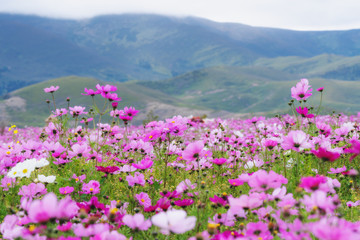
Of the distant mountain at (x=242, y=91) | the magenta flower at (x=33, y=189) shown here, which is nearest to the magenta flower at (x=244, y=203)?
the magenta flower at (x=33, y=189)

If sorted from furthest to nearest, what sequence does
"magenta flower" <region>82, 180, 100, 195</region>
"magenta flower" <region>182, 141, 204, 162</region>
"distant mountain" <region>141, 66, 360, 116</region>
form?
"distant mountain" <region>141, 66, 360, 116</region> < "magenta flower" <region>82, 180, 100, 195</region> < "magenta flower" <region>182, 141, 204, 162</region>

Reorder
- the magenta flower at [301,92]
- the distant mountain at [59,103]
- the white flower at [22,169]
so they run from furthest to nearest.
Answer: the distant mountain at [59,103], the magenta flower at [301,92], the white flower at [22,169]

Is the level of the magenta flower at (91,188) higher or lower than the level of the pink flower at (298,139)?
lower

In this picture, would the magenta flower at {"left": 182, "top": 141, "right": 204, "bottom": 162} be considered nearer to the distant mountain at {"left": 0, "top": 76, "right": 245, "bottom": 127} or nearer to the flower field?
the flower field

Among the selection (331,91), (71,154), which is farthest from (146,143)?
(331,91)

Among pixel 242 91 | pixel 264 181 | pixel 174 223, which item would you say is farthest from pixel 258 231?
pixel 242 91

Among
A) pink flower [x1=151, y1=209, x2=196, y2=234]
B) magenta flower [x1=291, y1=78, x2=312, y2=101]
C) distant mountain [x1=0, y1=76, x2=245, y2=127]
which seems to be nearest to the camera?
pink flower [x1=151, y1=209, x2=196, y2=234]

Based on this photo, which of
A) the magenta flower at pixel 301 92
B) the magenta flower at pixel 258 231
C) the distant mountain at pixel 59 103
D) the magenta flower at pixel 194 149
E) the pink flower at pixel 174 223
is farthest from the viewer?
the distant mountain at pixel 59 103

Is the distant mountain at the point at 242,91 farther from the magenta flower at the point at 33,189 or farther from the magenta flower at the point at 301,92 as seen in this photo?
the magenta flower at the point at 33,189

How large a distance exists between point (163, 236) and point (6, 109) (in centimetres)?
10101

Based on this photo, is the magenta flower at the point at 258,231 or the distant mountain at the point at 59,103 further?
the distant mountain at the point at 59,103


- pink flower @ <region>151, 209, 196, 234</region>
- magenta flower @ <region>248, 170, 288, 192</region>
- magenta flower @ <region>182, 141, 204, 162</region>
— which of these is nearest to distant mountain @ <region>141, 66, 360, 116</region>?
magenta flower @ <region>182, 141, 204, 162</region>

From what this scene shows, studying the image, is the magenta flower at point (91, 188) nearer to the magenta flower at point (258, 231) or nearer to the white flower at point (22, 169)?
the white flower at point (22, 169)

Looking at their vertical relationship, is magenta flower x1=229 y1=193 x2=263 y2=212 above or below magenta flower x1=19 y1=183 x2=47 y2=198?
above
